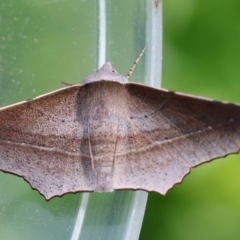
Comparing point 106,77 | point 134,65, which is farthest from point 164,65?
point 106,77

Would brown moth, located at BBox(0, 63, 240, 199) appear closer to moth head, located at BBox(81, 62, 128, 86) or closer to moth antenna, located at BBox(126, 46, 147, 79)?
moth head, located at BBox(81, 62, 128, 86)

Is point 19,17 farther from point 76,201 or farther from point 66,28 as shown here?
point 76,201

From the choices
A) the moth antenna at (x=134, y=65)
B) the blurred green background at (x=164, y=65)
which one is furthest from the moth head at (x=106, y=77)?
the blurred green background at (x=164, y=65)

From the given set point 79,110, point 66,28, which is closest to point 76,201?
point 79,110

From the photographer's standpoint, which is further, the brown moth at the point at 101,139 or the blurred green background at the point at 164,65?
the blurred green background at the point at 164,65

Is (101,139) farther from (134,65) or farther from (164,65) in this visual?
(164,65)

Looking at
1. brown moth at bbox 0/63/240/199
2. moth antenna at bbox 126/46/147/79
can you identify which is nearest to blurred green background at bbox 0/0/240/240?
moth antenna at bbox 126/46/147/79

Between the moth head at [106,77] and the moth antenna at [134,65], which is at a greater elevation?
the moth antenna at [134,65]

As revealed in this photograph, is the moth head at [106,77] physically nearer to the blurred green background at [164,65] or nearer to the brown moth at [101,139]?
the brown moth at [101,139]
